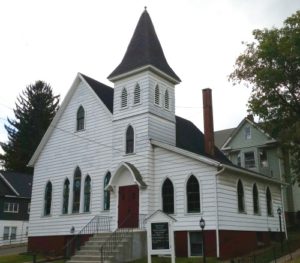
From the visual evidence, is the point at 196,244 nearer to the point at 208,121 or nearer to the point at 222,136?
the point at 208,121

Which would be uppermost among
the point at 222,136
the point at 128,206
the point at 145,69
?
the point at 222,136

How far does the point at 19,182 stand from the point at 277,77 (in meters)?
33.6

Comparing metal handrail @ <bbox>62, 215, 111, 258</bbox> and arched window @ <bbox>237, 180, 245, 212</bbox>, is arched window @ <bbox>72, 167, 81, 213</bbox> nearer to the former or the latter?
metal handrail @ <bbox>62, 215, 111, 258</bbox>

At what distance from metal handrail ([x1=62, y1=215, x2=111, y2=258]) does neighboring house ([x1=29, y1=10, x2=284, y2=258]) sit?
15.6 inches

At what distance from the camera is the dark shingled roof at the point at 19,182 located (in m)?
48.0

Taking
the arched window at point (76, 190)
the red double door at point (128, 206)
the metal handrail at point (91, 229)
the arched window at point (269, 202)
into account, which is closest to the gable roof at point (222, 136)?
the arched window at point (269, 202)

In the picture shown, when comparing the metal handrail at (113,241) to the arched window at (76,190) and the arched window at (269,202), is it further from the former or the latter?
the arched window at (269,202)

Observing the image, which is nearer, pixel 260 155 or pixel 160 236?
pixel 160 236

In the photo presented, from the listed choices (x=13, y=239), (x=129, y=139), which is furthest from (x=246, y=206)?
(x=13, y=239)

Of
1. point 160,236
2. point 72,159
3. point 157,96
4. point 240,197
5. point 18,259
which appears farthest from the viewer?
point 72,159

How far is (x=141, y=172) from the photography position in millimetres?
22984

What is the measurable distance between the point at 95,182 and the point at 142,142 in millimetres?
4254

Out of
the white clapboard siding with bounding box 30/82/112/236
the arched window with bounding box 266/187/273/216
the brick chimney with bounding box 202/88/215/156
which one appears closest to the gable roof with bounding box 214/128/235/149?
the arched window with bounding box 266/187/273/216

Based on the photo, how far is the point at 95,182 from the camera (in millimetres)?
25438
